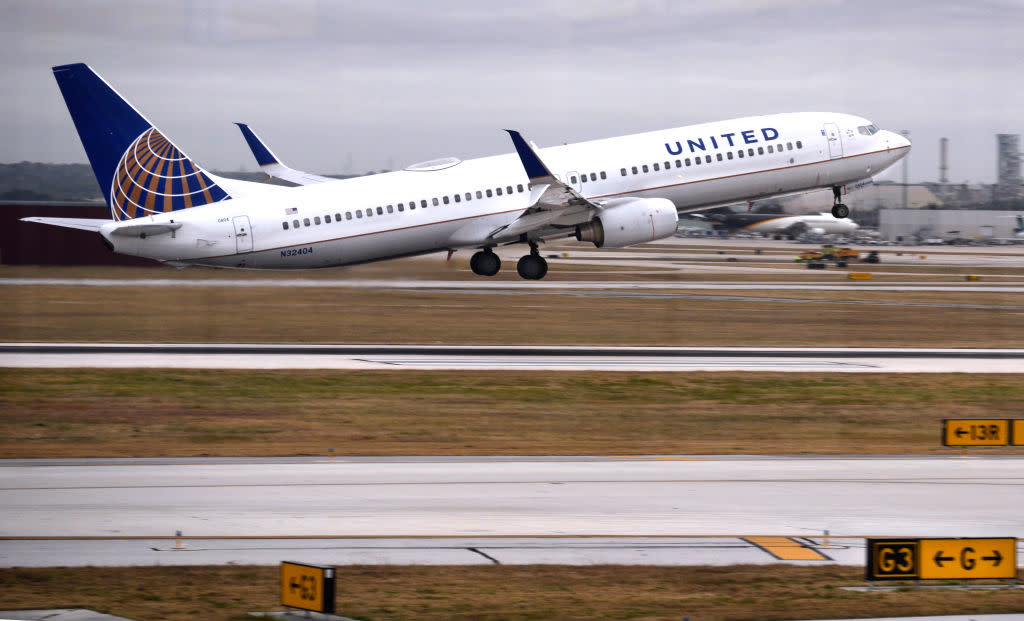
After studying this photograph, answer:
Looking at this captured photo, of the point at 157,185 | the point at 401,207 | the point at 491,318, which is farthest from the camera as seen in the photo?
the point at 491,318

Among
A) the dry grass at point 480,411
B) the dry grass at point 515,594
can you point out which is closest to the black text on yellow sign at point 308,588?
the dry grass at point 515,594

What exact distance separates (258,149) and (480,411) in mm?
31312

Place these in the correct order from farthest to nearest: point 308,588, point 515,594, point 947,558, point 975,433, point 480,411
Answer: point 480,411 → point 975,433 → point 947,558 → point 515,594 → point 308,588

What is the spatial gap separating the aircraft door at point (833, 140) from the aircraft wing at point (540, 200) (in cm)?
1128

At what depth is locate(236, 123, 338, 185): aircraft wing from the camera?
57438 millimetres

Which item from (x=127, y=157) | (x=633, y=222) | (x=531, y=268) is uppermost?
(x=127, y=157)

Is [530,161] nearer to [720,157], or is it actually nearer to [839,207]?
[720,157]

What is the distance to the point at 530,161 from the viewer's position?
4859cm

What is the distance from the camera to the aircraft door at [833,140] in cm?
5372

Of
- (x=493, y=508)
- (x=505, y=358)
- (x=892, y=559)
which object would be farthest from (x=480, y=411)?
(x=892, y=559)

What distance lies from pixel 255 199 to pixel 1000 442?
3105 centimetres

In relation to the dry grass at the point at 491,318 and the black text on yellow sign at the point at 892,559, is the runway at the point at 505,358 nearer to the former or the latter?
the dry grass at the point at 491,318

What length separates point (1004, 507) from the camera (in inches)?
789

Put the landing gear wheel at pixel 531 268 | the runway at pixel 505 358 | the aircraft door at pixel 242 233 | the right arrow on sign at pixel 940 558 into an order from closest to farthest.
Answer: the right arrow on sign at pixel 940 558 < the runway at pixel 505 358 < the aircraft door at pixel 242 233 < the landing gear wheel at pixel 531 268
